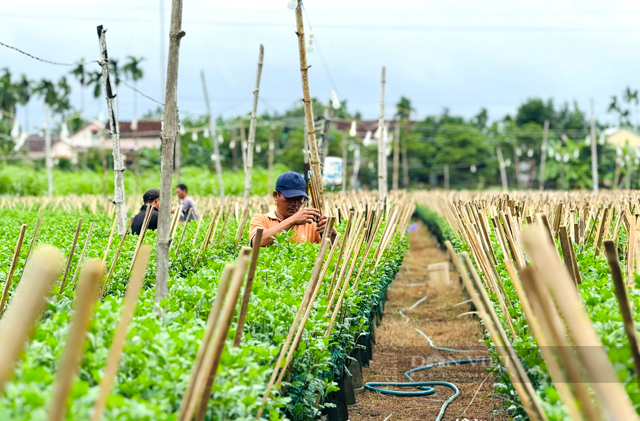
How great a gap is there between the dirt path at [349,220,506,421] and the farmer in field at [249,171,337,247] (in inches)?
57.2

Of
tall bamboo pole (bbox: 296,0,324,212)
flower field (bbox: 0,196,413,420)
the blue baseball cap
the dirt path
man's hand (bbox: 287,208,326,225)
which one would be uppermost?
tall bamboo pole (bbox: 296,0,324,212)

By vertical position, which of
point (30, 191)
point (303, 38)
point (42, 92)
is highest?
point (42, 92)

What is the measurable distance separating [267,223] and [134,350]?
3.44 metres

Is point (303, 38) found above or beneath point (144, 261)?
above

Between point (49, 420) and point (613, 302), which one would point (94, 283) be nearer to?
point (49, 420)

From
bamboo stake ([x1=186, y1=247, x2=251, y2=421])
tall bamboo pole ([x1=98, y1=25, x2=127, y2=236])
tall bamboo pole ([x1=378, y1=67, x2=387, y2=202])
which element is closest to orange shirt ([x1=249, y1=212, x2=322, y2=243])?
tall bamboo pole ([x1=98, y1=25, x2=127, y2=236])

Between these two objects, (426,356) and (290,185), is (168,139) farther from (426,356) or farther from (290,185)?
(426,356)

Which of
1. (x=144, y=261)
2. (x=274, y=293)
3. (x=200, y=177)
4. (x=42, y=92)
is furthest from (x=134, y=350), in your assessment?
(x=42, y=92)

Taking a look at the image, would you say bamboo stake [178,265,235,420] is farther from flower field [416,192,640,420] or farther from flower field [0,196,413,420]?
flower field [416,192,640,420]

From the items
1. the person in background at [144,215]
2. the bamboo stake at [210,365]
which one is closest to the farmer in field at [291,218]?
the person in background at [144,215]

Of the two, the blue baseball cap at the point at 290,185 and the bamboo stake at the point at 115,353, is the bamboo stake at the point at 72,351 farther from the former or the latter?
the blue baseball cap at the point at 290,185

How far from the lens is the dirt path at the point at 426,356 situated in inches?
219

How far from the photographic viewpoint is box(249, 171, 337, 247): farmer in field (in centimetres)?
533

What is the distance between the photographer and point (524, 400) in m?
2.46
